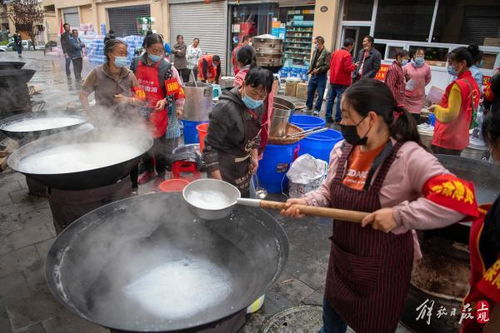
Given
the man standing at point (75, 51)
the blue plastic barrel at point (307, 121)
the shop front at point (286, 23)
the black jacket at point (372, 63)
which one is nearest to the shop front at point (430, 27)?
the shop front at point (286, 23)

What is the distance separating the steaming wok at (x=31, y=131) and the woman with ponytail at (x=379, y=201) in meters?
3.35

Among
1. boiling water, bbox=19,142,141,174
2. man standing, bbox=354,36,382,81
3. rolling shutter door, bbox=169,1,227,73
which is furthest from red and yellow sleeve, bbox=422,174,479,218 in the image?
rolling shutter door, bbox=169,1,227,73

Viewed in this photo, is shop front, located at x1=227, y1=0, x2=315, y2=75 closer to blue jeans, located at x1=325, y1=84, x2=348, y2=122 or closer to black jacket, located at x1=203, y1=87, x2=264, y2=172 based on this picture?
blue jeans, located at x1=325, y1=84, x2=348, y2=122

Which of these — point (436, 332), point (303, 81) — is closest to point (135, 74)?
point (436, 332)

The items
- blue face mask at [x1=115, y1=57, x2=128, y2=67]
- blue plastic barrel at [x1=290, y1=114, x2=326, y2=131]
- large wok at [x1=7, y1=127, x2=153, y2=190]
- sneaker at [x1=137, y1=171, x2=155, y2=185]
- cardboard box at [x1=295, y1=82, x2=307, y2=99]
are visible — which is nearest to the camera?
large wok at [x1=7, y1=127, x2=153, y2=190]

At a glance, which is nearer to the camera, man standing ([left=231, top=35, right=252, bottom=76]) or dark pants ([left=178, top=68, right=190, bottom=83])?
man standing ([left=231, top=35, right=252, bottom=76])

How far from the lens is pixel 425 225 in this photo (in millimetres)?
1456

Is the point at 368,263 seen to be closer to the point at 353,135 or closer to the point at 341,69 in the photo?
the point at 353,135

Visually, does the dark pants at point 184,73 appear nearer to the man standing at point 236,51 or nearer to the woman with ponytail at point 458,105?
the man standing at point 236,51

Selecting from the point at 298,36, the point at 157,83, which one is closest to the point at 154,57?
the point at 157,83

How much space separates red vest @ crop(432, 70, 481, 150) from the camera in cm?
372

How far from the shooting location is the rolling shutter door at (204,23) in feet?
49.3

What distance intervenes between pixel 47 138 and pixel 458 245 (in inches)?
156

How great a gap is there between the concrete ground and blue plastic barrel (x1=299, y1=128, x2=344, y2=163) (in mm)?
1040
